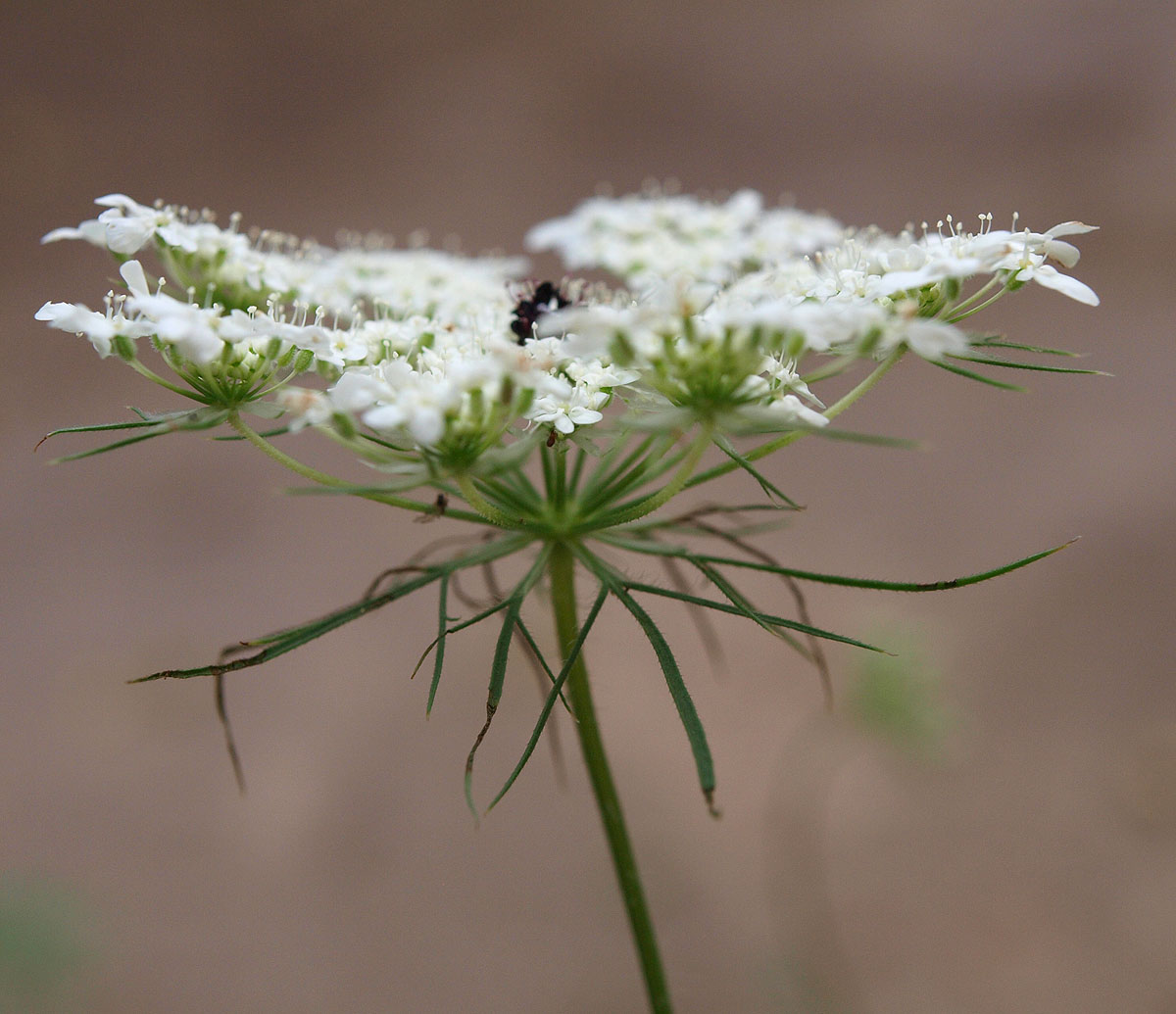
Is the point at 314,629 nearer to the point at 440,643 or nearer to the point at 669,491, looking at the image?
the point at 440,643

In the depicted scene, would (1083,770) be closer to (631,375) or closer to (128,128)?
(631,375)

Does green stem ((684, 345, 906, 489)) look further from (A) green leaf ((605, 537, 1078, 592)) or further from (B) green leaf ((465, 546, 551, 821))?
(B) green leaf ((465, 546, 551, 821))

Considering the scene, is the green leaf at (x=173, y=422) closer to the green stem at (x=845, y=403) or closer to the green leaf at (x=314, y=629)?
the green leaf at (x=314, y=629)

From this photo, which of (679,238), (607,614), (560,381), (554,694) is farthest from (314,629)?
(607,614)

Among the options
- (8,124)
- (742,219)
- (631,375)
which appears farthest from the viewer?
(8,124)

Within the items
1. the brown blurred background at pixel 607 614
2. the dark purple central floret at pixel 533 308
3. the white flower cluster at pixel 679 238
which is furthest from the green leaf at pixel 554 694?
the brown blurred background at pixel 607 614

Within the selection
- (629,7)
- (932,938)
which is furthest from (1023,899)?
(629,7)
